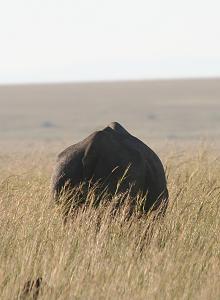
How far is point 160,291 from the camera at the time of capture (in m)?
7.02

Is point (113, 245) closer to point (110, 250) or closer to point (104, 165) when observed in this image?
point (110, 250)

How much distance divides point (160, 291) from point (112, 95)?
92.0 m

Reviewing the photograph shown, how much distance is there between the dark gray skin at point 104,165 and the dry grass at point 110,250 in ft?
0.77

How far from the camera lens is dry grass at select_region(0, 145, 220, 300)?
7012mm

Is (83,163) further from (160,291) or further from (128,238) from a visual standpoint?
(160,291)

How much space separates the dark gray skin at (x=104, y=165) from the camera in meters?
9.05

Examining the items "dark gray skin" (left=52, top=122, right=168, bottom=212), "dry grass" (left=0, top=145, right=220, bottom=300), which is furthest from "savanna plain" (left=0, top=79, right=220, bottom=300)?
"dark gray skin" (left=52, top=122, right=168, bottom=212)

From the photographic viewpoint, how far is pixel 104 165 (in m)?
9.09

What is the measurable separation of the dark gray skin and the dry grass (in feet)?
0.77

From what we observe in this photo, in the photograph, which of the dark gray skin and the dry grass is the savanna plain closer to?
the dry grass

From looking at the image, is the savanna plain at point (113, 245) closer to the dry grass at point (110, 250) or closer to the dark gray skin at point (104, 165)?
the dry grass at point (110, 250)

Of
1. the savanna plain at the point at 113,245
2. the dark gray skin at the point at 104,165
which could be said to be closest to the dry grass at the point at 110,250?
the savanna plain at the point at 113,245

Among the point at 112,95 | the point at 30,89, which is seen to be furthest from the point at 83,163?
the point at 30,89

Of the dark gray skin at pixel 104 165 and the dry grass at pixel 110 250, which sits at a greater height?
the dark gray skin at pixel 104 165
